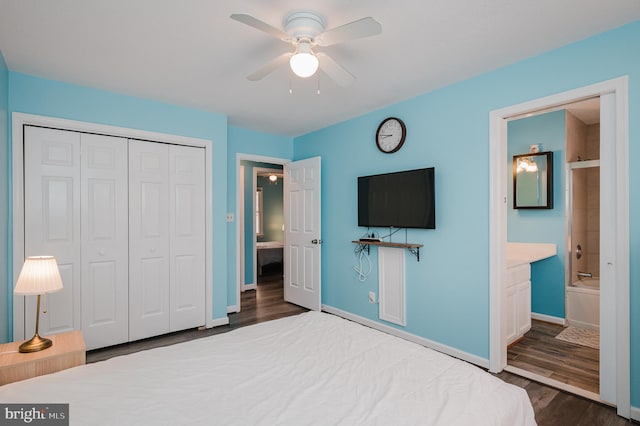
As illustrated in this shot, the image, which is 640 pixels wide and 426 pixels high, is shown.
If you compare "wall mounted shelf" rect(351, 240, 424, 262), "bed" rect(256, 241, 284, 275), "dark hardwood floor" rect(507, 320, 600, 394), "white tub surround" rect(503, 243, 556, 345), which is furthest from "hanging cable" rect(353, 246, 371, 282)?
"bed" rect(256, 241, 284, 275)

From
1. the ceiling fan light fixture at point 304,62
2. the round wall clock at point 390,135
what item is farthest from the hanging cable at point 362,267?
the ceiling fan light fixture at point 304,62

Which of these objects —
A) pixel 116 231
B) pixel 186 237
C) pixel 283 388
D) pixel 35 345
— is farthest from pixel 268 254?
pixel 283 388

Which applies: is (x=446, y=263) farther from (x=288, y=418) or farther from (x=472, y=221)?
(x=288, y=418)

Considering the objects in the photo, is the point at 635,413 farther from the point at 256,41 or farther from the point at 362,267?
the point at 256,41

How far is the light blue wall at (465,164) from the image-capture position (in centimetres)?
204

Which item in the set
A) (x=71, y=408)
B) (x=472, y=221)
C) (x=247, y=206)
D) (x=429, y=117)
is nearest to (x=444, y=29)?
(x=429, y=117)

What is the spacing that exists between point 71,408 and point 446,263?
2817 millimetres

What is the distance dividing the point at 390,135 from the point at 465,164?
936mm

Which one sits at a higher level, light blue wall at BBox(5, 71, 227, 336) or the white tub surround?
light blue wall at BBox(5, 71, 227, 336)

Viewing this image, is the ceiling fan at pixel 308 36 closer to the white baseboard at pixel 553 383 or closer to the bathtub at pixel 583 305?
the white baseboard at pixel 553 383

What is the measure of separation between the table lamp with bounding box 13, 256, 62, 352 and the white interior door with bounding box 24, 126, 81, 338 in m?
1.07

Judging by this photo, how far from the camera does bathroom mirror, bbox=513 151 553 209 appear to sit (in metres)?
3.88

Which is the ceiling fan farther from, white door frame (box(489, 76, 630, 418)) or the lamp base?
the lamp base

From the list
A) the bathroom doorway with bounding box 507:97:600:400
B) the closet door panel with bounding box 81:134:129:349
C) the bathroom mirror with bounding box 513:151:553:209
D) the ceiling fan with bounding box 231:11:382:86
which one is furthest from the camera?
the bathroom mirror with bounding box 513:151:553:209
